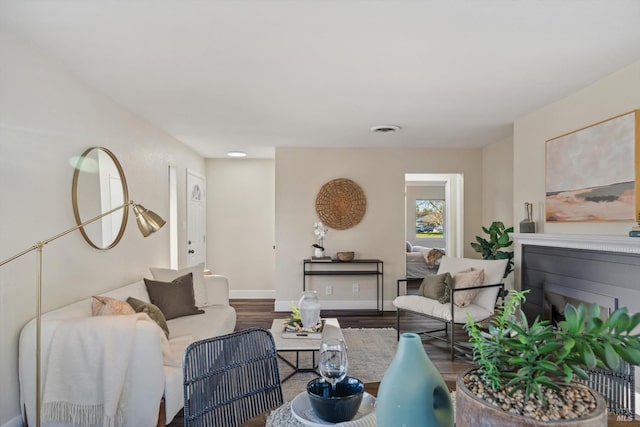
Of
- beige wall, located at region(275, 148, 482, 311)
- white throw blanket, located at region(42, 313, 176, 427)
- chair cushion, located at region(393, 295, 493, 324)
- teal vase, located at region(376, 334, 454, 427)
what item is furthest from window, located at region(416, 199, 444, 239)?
teal vase, located at region(376, 334, 454, 427)

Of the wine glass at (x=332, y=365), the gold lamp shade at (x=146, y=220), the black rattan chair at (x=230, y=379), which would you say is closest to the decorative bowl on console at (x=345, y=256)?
the gold lamp shade at (x=146, y=220)

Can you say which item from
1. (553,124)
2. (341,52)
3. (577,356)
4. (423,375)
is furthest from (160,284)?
(553,124)

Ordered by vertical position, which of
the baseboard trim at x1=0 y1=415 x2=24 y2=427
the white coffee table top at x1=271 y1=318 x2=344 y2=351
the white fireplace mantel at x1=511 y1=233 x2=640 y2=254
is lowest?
the baseboard trim at x1=0 y1=415 x2=24 y2=427

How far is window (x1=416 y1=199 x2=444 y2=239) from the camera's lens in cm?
1118

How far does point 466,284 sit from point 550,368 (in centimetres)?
343

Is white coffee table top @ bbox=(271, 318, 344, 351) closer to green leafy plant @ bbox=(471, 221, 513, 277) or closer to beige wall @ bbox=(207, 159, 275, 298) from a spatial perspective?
green leafy plant @ bbox=(471, 221, 513, 277)

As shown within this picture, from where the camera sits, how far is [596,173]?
118 inches

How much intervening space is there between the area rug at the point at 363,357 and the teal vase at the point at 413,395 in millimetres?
2223

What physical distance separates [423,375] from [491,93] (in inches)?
121

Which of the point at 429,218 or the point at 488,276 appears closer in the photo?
the point at 488,276

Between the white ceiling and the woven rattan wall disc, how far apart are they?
172 centimetres

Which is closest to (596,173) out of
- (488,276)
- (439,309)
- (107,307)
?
(488,276)

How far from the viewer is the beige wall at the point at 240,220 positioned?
6770 millimetres

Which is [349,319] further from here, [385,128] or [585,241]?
[585,241]
